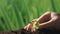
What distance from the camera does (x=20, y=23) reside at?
1.12 m

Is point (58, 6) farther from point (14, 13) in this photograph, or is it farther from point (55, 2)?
point (14, 13)

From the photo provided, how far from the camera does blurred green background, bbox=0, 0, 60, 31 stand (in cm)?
111

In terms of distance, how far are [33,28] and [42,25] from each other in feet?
0.17

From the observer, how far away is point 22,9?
111cm

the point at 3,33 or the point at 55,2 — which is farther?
the point at 55,2

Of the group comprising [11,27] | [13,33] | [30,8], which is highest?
[30,8]

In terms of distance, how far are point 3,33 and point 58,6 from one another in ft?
1.62

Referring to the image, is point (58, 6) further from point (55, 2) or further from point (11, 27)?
point (11, 27)

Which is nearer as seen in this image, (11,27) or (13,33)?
(13,33)

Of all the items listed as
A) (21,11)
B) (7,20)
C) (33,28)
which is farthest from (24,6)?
(33,28)

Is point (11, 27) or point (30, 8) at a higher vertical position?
point (30, 8)

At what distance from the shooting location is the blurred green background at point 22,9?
1105mm

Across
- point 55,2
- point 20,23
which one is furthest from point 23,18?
point 55,2

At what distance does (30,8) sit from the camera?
1.11 m
